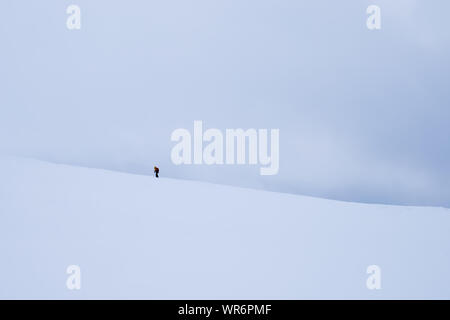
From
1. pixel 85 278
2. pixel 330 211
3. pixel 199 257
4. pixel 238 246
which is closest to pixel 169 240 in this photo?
pixel 199 257

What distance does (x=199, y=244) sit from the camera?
813 centimetres

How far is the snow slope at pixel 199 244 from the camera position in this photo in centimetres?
647

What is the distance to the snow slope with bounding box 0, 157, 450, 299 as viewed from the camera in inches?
255

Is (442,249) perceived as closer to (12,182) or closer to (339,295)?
(339,295)
